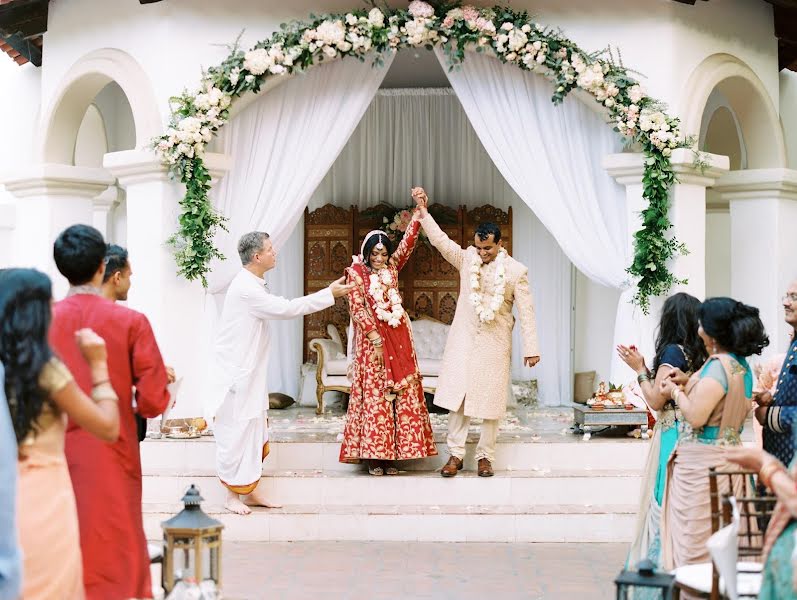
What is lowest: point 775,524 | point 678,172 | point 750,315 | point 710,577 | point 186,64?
point 710,577

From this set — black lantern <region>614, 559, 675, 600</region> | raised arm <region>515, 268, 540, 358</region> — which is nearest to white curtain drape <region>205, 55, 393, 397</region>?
raised arm <region>515, 268, 540, 358</region>

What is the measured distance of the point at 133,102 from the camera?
367 inches

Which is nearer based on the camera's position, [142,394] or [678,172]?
[142,394]

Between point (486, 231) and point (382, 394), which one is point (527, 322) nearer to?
point (486, 231)

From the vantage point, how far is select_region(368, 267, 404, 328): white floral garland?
8.21m

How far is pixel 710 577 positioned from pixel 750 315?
46.5 inches

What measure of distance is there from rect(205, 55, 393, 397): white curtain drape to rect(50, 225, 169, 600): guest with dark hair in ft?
15.3

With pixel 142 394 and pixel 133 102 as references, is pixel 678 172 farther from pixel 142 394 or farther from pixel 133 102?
pixel 142 394

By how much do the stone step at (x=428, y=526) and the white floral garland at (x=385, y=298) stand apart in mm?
1302

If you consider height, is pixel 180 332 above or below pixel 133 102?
below

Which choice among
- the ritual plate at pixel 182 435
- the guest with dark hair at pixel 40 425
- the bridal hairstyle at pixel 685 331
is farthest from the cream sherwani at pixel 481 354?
the guest with dark hair at pixel 40 425

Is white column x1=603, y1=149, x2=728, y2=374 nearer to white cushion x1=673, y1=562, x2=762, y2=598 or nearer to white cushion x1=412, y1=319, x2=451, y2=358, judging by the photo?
white cushion x1=412, y1=319, x2=451, y2=358

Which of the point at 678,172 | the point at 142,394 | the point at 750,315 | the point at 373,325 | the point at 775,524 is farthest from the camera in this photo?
the point at 678,172

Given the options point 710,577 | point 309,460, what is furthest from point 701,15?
point 710,577
